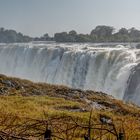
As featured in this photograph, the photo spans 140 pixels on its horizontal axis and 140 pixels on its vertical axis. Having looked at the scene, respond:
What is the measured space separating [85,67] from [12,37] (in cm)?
10880

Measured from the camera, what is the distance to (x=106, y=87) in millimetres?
46469

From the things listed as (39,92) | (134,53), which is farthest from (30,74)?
(39,92)

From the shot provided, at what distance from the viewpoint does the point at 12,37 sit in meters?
159

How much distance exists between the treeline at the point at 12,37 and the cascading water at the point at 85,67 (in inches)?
3185

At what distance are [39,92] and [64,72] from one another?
96.4 ft

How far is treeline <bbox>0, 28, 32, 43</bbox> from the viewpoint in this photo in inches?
6129

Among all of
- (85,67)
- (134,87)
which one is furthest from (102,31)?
(134,87)

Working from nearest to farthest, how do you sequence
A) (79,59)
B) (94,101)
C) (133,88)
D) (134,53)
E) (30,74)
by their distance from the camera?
(94,101), (133,88), (134,53), (79,59), (30,74)

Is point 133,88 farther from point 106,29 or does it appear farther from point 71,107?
point 106,29

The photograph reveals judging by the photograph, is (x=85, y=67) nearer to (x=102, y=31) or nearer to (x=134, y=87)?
(x=134, y=87)

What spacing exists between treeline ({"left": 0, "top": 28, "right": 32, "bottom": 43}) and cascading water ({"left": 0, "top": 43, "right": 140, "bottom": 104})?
8091 cm

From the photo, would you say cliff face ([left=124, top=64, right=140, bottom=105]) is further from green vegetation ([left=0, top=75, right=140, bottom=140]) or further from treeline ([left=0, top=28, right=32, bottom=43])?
treeline ([left=0, top=28, right=32, bottom=43])

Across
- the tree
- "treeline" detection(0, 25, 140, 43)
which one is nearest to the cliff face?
Answer: "treeline" detection(0, 25, 140, 43)

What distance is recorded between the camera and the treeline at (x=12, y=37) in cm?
15569
